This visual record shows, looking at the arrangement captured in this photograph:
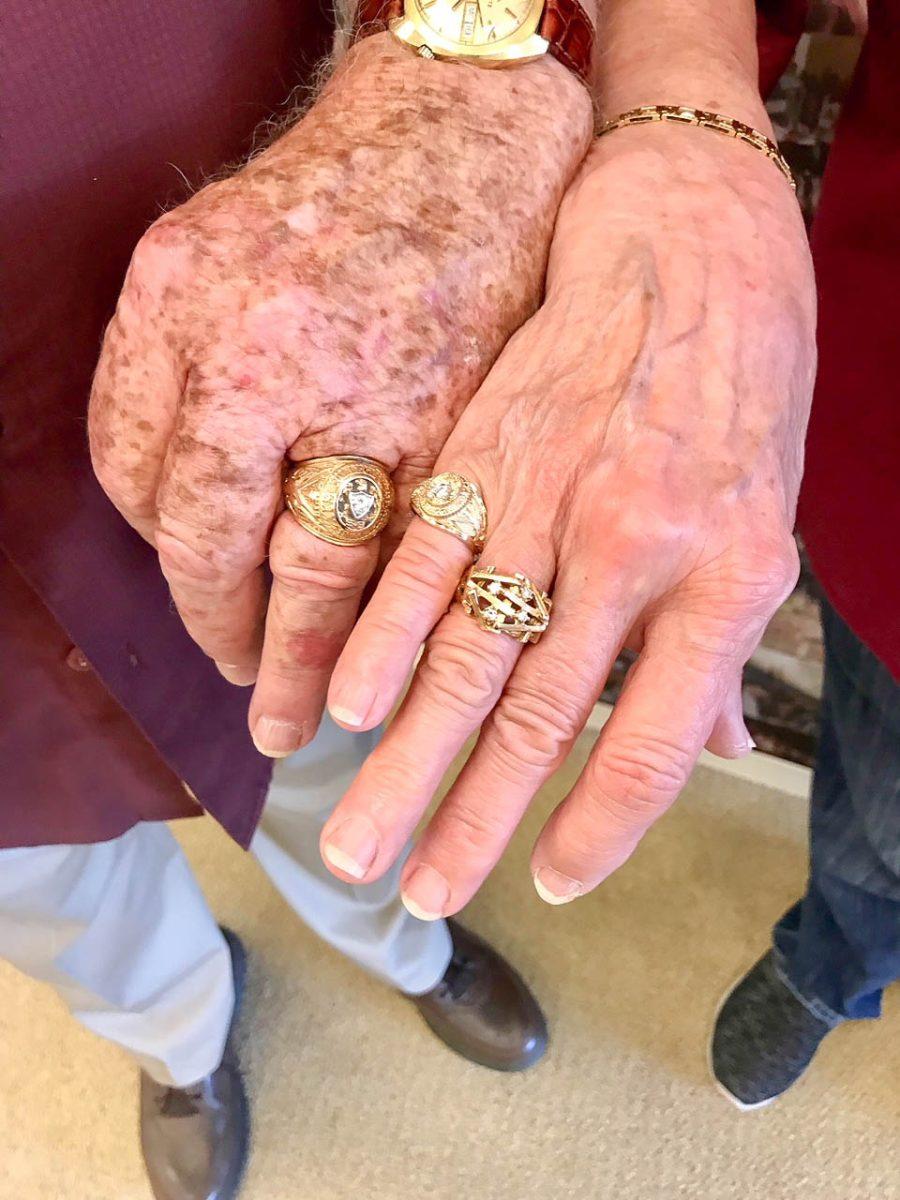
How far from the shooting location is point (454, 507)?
446 mm

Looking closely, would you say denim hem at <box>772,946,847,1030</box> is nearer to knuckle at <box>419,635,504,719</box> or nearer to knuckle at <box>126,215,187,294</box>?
knuckle at <box>419,635,504,719</box>

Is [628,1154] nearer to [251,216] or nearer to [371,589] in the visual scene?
[371,589]

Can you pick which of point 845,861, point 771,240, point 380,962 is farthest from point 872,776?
point 380,962

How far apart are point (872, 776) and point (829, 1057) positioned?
0.57 m

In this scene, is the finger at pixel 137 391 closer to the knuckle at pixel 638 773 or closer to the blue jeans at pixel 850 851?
the knuckle at pixel 638 773

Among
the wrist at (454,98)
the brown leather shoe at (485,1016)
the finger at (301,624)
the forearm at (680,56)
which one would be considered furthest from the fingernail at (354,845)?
the brown leather shoe at (485,1016)

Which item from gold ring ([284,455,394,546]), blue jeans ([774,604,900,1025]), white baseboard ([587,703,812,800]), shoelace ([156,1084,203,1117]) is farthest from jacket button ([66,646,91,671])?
white baseboard ([587,703,812,800])

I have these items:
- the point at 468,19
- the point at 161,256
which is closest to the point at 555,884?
the point at 161,256

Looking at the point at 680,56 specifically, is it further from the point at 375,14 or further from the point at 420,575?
the point at 420,575

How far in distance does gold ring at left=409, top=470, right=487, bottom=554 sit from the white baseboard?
94 cm

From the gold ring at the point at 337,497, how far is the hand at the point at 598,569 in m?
0.03

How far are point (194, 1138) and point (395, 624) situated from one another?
94 cm

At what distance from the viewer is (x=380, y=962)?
108 cm

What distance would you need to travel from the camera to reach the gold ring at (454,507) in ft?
1.46
